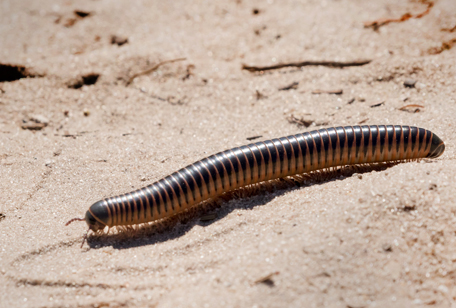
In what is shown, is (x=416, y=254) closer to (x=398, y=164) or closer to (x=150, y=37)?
(x=398, y=164)

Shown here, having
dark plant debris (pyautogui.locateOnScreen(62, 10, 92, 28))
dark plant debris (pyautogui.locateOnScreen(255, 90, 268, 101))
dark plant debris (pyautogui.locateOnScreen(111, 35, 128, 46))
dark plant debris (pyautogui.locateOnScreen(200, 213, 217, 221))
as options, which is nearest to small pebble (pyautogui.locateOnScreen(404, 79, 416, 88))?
dark plant debris (pyautogui.locateOnScreen(255, 90, 268, 101))

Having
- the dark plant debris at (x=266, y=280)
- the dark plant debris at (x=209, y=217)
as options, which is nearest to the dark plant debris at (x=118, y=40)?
the dark plant debris at (x=209, y=217)

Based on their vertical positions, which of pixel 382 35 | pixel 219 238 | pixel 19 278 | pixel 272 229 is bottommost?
pixel 19 278

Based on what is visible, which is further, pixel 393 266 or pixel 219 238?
pixel 219 238

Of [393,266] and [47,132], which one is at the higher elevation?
[393,266]

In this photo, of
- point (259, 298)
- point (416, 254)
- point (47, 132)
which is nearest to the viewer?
point (259, 298)

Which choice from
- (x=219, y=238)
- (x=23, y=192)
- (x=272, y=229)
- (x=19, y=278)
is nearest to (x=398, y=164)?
(x=272, y=229)
